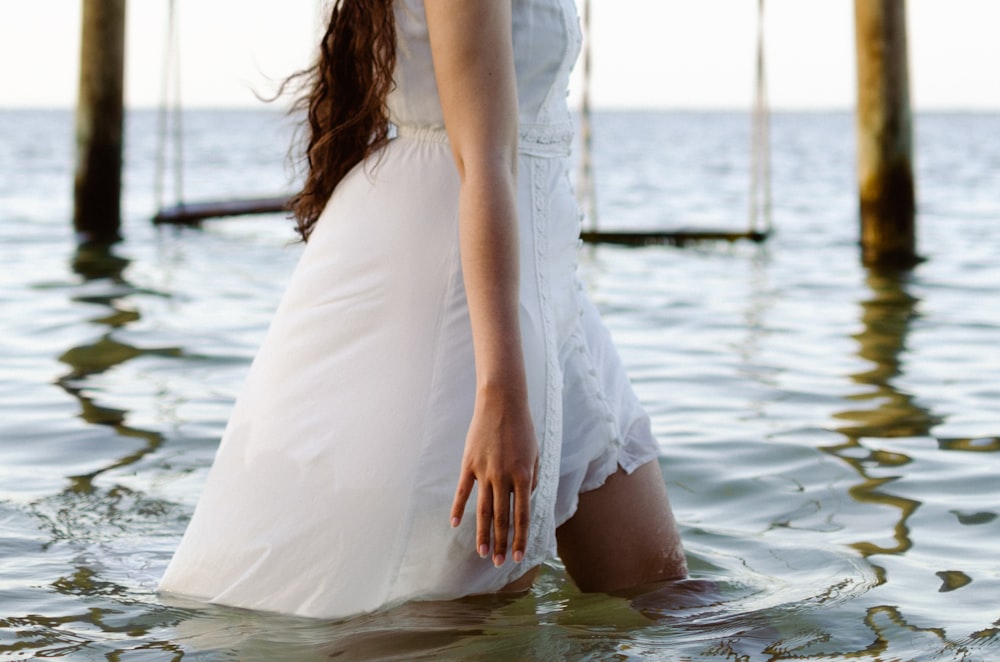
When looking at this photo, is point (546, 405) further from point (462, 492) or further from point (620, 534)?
point (620, 534)

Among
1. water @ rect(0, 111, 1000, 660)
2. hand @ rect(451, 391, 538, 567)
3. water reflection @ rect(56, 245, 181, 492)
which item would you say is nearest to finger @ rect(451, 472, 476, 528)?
hand @ rect(451, 391, 538, 567)

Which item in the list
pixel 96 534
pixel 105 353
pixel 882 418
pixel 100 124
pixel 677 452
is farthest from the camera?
pixel 100 124

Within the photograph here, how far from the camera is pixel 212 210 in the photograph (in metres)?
9.70

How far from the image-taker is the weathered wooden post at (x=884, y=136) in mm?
7672

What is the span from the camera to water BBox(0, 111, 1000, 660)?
232 cm

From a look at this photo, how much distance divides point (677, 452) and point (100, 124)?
6716 millimetres

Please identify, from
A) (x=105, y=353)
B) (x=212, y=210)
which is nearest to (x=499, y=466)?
(x=105, y=353)

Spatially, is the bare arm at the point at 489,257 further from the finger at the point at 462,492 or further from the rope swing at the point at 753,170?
the rope swing at the point at 753,170

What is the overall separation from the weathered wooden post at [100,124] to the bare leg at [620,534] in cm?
770

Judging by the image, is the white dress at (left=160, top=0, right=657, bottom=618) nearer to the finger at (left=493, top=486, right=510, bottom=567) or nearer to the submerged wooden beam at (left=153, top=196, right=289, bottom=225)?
the finger at (left=493, top=486, right=510, bottom=567)

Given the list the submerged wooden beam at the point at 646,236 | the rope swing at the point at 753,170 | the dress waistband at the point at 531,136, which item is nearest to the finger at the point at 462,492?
the dress waistband at the point at 531,136

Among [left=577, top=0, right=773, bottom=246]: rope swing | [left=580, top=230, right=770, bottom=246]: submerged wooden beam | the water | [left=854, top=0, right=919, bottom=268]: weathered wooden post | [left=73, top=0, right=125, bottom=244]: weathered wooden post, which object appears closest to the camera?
the water

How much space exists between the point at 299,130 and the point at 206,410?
233 cm

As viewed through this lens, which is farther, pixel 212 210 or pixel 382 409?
pixel 212 210
